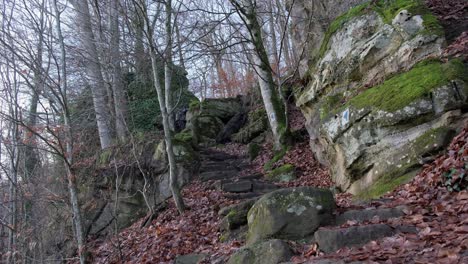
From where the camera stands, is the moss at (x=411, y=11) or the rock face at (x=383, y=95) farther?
the moss at (x=411, y=11)

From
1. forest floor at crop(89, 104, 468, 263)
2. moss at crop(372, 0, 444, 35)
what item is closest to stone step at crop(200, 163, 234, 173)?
forest floor at crop(89, 104, 468, 263)

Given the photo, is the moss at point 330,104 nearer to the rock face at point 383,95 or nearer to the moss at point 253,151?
the rock face at point 383,95

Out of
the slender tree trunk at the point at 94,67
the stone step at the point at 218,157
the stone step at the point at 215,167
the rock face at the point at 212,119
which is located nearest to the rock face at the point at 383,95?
the stone step at the point at 215,167

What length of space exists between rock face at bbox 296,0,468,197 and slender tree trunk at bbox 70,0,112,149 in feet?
19.3

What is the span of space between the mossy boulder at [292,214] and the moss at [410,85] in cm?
230

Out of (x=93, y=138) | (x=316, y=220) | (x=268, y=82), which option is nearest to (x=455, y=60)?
(x=316, y=220)

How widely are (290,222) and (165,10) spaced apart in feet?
19.5

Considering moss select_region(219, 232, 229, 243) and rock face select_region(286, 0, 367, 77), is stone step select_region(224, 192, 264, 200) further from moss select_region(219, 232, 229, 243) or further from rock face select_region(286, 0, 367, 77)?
rock face select_region(286, 0, 367, 77)

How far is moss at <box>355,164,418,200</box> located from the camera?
5.61m

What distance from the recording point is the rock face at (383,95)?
5.74m

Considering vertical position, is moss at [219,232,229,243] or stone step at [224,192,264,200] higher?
stone step at [224,192,264,200]

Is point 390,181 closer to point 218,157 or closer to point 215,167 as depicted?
point 215,167

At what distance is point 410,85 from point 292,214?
3.26m

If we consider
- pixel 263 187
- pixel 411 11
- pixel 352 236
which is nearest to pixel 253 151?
pixel 263 187
